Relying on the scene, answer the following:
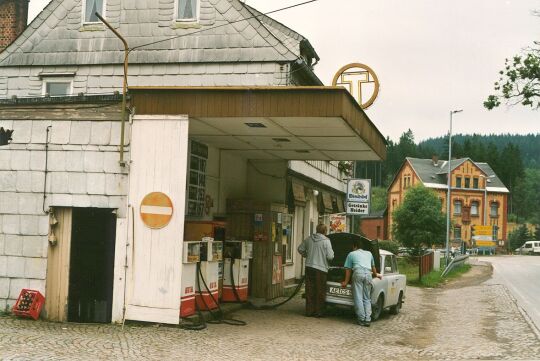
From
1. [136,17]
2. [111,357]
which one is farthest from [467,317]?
[136,17]

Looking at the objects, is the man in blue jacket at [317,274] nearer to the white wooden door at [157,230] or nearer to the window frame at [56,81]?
the white wooden door at [157,230]

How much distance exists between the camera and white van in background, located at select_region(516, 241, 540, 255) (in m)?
87.9

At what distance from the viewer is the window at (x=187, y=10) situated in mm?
20797

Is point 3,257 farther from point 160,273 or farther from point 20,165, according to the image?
point 160,273

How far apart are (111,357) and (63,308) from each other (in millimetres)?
3064

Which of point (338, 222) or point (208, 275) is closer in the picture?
point (208, 275)

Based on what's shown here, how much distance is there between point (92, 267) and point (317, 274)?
4.72 metres

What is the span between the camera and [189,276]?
463 inches

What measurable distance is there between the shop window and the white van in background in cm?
8228

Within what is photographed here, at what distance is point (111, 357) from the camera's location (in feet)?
28.7

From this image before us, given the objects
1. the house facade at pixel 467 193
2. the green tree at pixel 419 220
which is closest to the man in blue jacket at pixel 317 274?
the green tree at pixel 419 220

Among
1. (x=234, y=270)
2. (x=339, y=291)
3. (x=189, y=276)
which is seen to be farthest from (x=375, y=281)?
(x=189, y=276)

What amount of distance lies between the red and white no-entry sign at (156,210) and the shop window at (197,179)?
2338 millimetres

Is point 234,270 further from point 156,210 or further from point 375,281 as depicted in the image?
point 156,210
